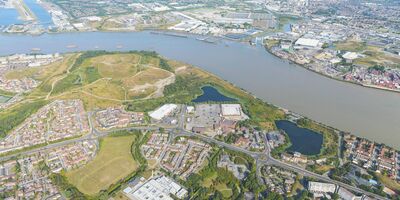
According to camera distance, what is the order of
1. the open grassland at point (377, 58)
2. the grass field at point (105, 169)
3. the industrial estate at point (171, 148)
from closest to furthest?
the industrial estate at point (171, 148) → the grass field at point (105, 169) → the open grassland at point (377, 58)

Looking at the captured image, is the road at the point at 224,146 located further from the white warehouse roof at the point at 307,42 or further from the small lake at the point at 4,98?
the white warehouse roof at the point at 307,42

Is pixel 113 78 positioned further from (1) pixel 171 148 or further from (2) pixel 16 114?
(1) pixel 171 148

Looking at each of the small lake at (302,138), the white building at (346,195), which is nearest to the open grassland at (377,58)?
the small lake at (302,138)

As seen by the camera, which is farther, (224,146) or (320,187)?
(224,146)

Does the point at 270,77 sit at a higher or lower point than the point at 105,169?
higher

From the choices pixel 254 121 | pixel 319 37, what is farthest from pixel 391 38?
pixel 254 121

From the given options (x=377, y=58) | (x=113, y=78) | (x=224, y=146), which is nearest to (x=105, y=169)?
(x=224, y=146)

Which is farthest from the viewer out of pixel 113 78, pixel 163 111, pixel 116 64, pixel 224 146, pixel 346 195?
pixel 116 64

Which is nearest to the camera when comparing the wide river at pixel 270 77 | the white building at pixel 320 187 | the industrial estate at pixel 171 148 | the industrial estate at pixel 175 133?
the white building at pixel 320 187
